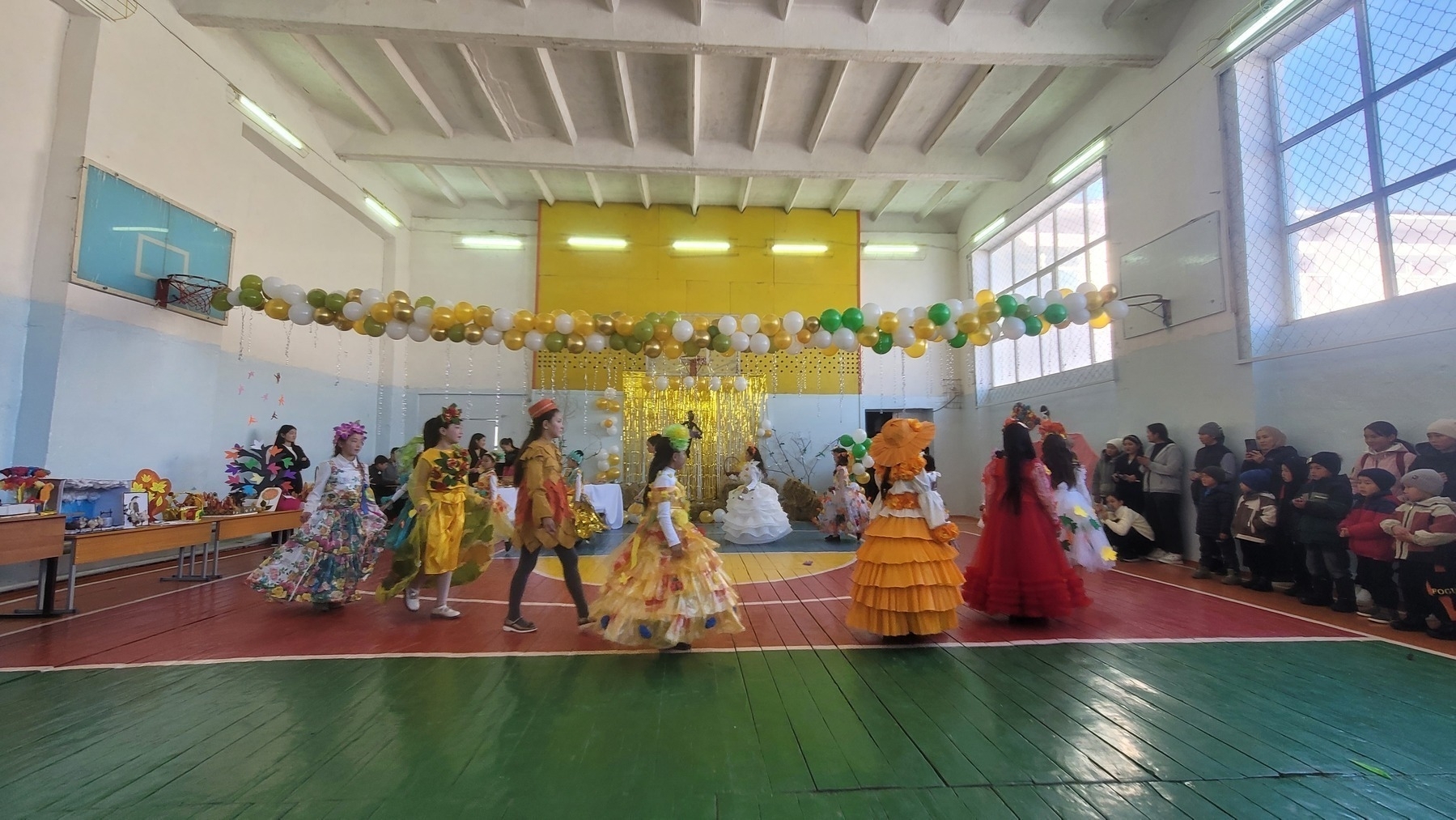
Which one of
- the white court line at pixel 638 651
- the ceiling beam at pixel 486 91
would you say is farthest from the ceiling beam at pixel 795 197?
the white court line at pixel 638 651

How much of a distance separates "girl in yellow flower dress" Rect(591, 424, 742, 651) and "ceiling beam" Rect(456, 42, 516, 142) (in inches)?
273

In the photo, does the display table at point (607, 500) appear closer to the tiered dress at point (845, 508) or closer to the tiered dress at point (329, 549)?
the tiered dress at point (845, 508)

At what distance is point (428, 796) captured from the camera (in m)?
2.28

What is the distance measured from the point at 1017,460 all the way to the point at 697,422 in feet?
28.8

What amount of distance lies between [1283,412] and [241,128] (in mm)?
13431

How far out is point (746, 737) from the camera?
278 cm

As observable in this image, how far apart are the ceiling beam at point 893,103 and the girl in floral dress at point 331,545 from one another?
333 inches

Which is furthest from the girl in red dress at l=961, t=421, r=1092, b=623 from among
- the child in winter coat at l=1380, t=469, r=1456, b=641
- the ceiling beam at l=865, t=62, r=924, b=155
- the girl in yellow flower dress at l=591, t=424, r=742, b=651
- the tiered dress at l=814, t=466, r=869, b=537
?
the ceiling beam at l=865, t=62, r=924, b=155

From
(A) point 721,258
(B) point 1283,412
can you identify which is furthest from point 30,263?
(B) point 1283,412

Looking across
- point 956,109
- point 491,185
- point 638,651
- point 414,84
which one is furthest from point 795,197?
point 638,651

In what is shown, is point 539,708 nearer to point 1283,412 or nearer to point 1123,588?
point 1123,588

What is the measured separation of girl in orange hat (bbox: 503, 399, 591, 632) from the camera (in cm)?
441

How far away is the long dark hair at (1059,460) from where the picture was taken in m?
5.23

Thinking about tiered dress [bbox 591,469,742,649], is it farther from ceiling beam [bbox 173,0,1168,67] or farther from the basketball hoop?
the basketball hoop
